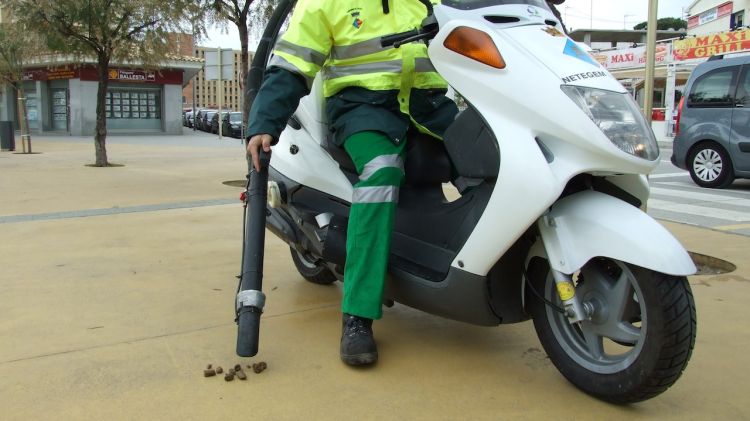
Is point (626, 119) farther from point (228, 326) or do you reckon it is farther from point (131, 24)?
point (131, 24)

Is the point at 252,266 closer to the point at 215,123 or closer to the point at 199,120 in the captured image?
the point at 215,123

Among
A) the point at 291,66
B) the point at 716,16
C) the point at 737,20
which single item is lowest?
the point at 291,66

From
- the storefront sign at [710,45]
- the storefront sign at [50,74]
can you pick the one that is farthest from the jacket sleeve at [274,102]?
the storefront sign at [50,74]

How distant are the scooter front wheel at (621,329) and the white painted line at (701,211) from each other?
5.03 meters

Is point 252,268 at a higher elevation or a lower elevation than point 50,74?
lower

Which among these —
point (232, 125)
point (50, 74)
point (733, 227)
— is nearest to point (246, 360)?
point (733, 227)

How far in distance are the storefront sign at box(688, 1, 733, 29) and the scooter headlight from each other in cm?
3806

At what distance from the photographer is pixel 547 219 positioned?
2355mm

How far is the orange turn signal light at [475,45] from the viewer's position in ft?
7.88

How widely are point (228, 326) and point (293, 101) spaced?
3.87ft

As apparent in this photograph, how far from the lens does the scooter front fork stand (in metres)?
2.31

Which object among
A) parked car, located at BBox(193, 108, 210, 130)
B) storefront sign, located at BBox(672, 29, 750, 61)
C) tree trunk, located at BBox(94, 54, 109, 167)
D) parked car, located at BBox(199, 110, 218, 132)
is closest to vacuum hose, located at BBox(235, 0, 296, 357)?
tree trunk, located at BBox(94, 54, 109, 167)

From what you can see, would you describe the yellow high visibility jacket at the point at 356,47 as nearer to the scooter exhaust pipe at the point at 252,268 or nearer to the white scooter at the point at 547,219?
the white scooter at the point at 547,219

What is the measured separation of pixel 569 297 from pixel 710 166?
8.46 meters
